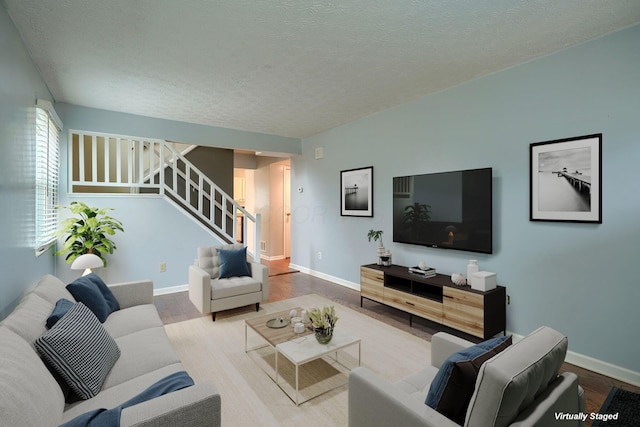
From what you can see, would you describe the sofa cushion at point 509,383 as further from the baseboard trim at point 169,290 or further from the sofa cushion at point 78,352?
the baseboard trim at point 169,290

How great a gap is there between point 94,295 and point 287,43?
2.57 meters

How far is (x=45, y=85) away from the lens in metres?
3.35

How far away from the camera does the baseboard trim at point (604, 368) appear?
7.66 feet

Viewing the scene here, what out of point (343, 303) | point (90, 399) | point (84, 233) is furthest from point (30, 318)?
point (343, 303)

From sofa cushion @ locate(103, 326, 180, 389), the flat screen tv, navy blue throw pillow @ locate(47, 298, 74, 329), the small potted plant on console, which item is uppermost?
the flat screen tv

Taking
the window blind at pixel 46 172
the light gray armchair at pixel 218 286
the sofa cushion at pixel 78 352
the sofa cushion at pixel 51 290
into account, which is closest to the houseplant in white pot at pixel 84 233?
the window blind at pixel 46 172

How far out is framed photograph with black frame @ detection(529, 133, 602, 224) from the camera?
8.19 feet

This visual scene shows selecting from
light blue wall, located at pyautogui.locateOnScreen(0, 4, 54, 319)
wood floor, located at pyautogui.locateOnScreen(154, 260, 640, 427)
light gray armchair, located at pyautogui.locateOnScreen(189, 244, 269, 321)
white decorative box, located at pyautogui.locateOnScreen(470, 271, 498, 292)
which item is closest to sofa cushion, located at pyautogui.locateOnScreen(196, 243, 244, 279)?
light gray armchair, located at pyautogui.locateOnScreen(189, 244, 269, 321)

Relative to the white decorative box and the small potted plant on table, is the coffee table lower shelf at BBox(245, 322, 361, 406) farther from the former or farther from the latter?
the white decorative box

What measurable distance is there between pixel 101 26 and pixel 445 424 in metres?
3.31

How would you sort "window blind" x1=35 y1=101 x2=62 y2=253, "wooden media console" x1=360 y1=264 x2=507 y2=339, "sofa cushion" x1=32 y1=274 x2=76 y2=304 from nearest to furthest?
"sofa cushion" x1=32 y1=274 x2=76 y2=304 < "wooden media console" x1=360 y1=264 x2=507 y2=339 < "window blind" x1=35 y1=101 x2=62 y2=253

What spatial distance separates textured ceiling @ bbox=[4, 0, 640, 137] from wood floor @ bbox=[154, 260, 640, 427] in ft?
8.85

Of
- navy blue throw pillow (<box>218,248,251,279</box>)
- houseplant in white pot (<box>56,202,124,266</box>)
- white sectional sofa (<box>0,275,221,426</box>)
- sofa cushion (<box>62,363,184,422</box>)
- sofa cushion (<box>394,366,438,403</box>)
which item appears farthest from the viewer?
navy blue throw pillow (<box>218,248,251,279</box>)

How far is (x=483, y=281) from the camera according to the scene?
2.89 m
